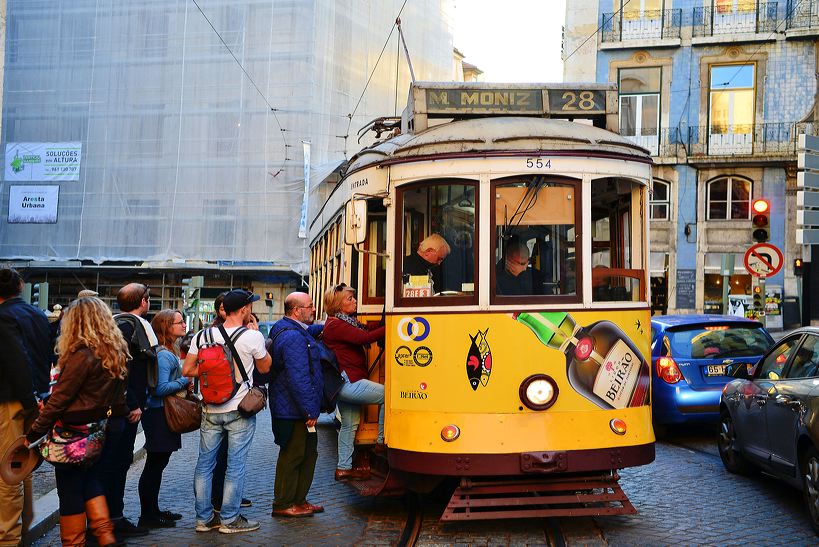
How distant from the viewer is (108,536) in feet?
20.8

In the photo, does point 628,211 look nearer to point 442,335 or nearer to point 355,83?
point 442,335

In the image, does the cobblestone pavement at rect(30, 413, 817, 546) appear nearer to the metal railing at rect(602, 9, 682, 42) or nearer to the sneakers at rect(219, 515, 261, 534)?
the sneakers at rect(219, 515, 261, 534)

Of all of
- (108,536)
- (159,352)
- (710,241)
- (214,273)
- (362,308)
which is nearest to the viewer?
(108,536)

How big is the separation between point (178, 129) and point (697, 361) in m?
27.0

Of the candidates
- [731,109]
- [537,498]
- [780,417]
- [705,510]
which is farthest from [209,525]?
[731,109]

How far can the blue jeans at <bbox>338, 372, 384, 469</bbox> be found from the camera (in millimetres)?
7789

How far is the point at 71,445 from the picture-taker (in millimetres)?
6008

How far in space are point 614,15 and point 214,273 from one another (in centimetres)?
1699

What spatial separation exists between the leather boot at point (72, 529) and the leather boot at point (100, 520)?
12cm

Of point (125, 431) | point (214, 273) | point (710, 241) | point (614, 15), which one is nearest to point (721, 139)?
point (710, 241)

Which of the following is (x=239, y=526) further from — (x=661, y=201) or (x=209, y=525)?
(x=661, y=201)

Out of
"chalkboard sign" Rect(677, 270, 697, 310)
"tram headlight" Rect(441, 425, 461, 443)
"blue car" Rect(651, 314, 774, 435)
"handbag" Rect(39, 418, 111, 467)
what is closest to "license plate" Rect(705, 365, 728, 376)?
"blue car" Rect(651, 314, 774, 435)

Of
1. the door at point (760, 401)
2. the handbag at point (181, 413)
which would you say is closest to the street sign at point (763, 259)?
the door at point (760, 401)

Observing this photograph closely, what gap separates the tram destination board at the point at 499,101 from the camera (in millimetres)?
7883
